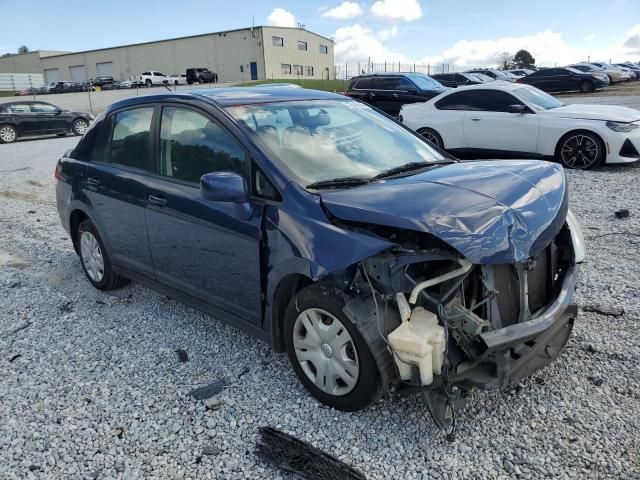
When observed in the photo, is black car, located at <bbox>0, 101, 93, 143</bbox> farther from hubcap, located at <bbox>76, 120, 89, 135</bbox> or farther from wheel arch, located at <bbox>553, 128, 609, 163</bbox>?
wheel arch, located at <bbox>553, 128, 609, 163</bbox>

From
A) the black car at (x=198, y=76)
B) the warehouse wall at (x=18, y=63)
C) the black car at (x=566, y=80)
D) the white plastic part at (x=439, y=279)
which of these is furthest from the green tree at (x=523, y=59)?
the white plastic part at (x=439, y=279)

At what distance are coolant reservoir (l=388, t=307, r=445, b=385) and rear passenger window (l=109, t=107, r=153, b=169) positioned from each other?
2.47 m

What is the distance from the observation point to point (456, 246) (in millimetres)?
2381

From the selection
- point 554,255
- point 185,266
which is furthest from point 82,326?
point 554,255

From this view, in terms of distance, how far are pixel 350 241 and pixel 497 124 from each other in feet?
26.8

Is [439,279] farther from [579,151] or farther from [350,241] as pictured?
[579,151]

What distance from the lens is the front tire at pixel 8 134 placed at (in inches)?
741

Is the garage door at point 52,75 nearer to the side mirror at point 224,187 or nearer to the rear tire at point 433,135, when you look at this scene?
the rear tire at point 433,135

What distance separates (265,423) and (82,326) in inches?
83.4

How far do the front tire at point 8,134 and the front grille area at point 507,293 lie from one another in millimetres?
20698

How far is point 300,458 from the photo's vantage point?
261 centimetres

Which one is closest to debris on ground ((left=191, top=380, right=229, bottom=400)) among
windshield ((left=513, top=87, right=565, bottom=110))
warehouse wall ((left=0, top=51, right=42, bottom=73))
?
windshield ((left=513, top=87, right=565, bottom=110))

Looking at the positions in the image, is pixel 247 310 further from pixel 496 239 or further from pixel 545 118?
pixel 545 118

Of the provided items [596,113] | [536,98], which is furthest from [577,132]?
[536,98]
